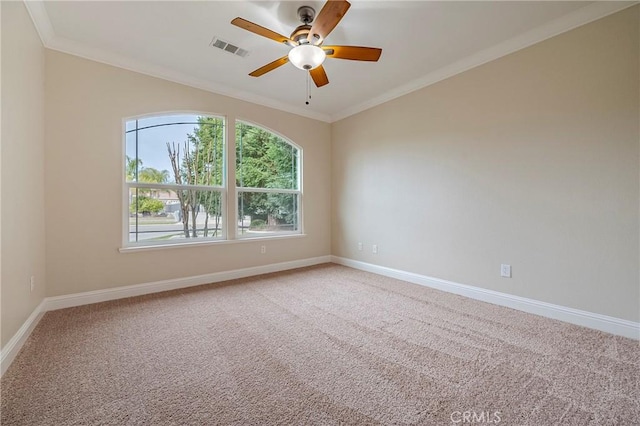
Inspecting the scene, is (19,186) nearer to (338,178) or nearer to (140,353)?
(140,353)

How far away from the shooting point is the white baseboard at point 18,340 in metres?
1.72

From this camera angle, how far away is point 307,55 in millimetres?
2131

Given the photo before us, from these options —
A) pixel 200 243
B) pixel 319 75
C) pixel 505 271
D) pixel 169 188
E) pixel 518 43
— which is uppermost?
pixel 518 43

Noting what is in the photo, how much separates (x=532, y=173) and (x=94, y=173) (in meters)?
4.51

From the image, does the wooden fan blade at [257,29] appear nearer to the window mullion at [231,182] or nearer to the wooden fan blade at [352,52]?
the wooden fan blade at [352,52]

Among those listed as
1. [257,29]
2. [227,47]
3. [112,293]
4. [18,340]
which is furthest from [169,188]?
[257,29]

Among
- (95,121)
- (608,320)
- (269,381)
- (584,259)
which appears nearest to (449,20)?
(584,259)

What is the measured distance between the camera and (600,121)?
229 centimetres

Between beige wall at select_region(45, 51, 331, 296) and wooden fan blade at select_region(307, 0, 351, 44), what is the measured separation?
2.15m

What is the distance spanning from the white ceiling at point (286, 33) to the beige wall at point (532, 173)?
0.66ft

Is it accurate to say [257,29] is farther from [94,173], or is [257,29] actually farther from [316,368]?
[316,368]

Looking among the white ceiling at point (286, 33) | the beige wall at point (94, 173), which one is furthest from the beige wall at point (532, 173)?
the beige wall at point (94, 173)

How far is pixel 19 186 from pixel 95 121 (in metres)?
1.18

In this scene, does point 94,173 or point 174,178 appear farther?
point 174,178
